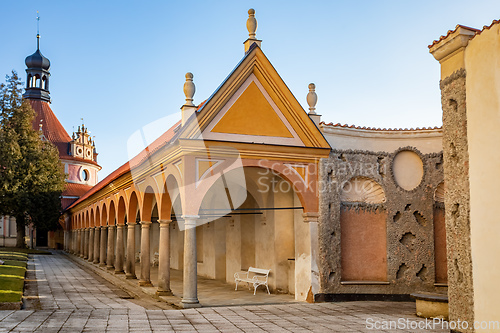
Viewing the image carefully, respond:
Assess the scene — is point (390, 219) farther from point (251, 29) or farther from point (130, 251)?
point (130, 251)

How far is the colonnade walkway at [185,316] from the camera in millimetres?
8953

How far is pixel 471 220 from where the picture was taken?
26.5 feet

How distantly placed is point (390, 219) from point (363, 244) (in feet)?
3.38

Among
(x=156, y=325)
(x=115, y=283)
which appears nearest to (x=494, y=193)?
(x=156, y=325)

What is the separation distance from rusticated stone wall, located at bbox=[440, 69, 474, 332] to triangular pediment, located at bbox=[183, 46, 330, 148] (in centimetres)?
488

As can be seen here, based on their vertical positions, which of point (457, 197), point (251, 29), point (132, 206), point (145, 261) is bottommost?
point (145, 261)

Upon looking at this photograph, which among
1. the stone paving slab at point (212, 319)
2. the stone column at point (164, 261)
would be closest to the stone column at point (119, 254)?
the stone column at point (164, 261)

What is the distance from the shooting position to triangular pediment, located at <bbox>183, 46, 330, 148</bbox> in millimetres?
12555

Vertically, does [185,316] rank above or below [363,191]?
below

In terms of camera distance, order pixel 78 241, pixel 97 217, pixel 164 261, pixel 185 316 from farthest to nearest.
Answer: pixel 78 241 < pixel 97 217 < pixel 164 261 < pixel 185 316

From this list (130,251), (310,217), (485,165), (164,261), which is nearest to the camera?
(485,165)

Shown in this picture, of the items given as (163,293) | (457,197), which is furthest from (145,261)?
(457,197)

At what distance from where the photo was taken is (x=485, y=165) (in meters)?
7.75

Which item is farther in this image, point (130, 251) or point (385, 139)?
point (130, 251)
